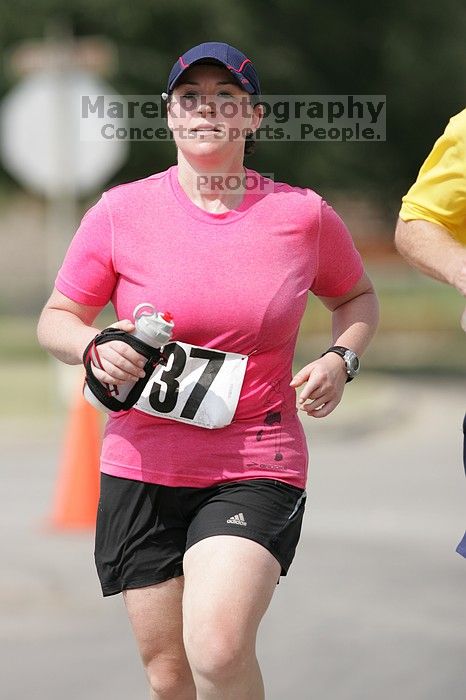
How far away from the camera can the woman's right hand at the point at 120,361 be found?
12.6 ft

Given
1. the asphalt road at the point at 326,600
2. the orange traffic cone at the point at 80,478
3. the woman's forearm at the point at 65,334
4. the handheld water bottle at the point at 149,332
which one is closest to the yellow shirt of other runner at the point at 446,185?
the handheld water bottle at the point at 149,332

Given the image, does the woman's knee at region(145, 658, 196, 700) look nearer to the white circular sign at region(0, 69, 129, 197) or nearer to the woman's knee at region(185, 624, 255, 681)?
the woman's knee at region(185, 624, 255, 681)

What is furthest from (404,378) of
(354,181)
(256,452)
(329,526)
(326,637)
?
(256,452)

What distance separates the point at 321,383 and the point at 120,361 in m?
0.56

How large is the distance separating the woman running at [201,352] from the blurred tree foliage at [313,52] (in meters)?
17.0

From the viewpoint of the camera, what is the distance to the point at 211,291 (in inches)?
159

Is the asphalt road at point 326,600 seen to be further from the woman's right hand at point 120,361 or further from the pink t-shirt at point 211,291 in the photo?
the woman's right hand at point 120,361

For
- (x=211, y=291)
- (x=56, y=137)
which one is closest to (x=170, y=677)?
(x=211, y=291)

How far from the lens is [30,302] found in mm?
43438

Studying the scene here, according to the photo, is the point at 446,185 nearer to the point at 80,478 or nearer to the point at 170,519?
the point at 170,519

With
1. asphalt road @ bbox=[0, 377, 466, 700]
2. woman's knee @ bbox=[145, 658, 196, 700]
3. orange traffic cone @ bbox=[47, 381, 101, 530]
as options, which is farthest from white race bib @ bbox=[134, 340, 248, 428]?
orange traffic cone @ bbox=[47, 381, 101, 530]

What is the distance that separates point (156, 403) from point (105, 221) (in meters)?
0.50

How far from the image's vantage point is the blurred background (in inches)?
245

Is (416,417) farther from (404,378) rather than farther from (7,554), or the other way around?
(7,554)
